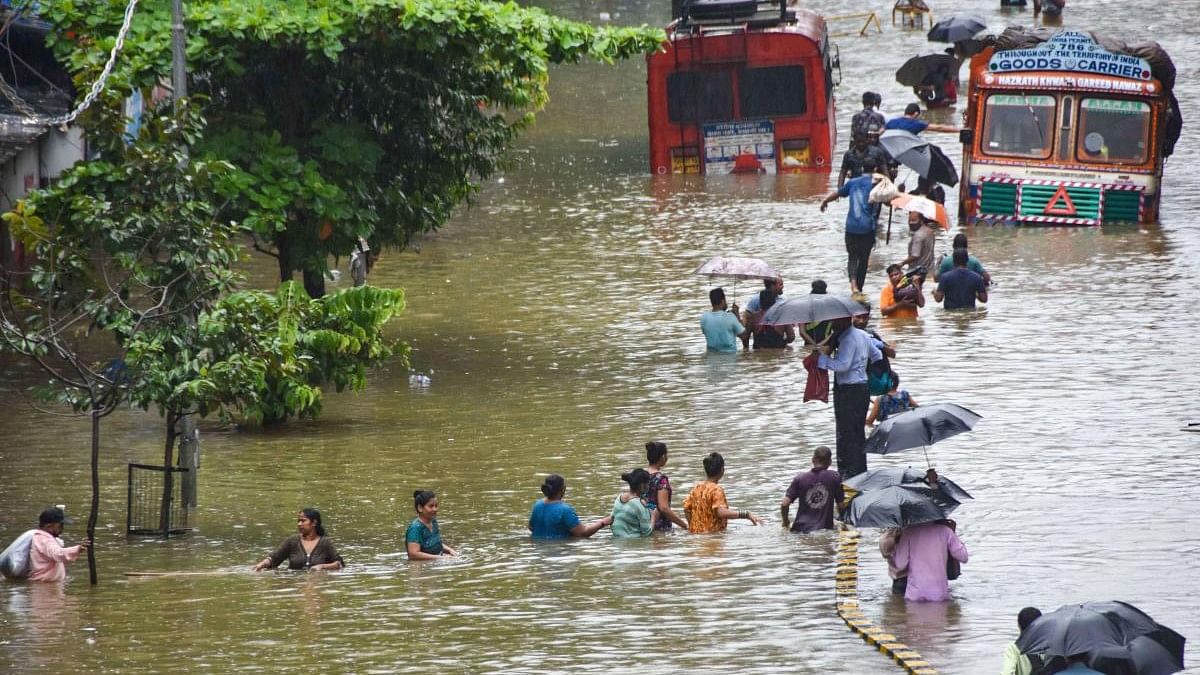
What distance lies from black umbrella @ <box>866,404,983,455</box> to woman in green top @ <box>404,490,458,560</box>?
312 cm

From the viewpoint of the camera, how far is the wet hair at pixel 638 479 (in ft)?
51.4

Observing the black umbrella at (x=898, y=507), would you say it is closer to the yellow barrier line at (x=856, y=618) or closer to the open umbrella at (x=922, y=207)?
the yellow barrier line at (x=856, y=618)

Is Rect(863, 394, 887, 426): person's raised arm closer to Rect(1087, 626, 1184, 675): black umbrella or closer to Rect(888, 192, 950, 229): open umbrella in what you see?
Rect(888, 192, 950, 229): open umbrella

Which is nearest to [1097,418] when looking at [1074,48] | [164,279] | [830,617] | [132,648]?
[830,617]

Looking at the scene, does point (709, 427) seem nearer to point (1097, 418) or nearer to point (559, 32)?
point (1097, 418)

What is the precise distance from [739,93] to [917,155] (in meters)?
8.27

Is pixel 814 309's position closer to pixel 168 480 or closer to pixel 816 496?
pixel 816 496

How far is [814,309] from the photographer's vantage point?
700 inches

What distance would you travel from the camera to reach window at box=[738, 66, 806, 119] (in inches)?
1406

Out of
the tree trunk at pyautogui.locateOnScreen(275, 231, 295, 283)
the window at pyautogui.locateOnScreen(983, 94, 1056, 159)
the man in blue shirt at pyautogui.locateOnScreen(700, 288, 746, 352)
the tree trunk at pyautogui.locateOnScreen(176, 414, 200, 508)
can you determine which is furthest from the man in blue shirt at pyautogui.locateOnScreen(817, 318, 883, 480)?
the window at pyautogui.locateOnScreen(983, 94, 1056, 159)

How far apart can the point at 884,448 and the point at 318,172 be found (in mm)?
9620

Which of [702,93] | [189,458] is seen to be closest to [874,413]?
[189,458]

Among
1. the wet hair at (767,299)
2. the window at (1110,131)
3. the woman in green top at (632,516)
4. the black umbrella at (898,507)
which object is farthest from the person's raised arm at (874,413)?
the window at (1110,131)

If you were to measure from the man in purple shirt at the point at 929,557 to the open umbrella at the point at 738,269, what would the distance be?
415 inches
